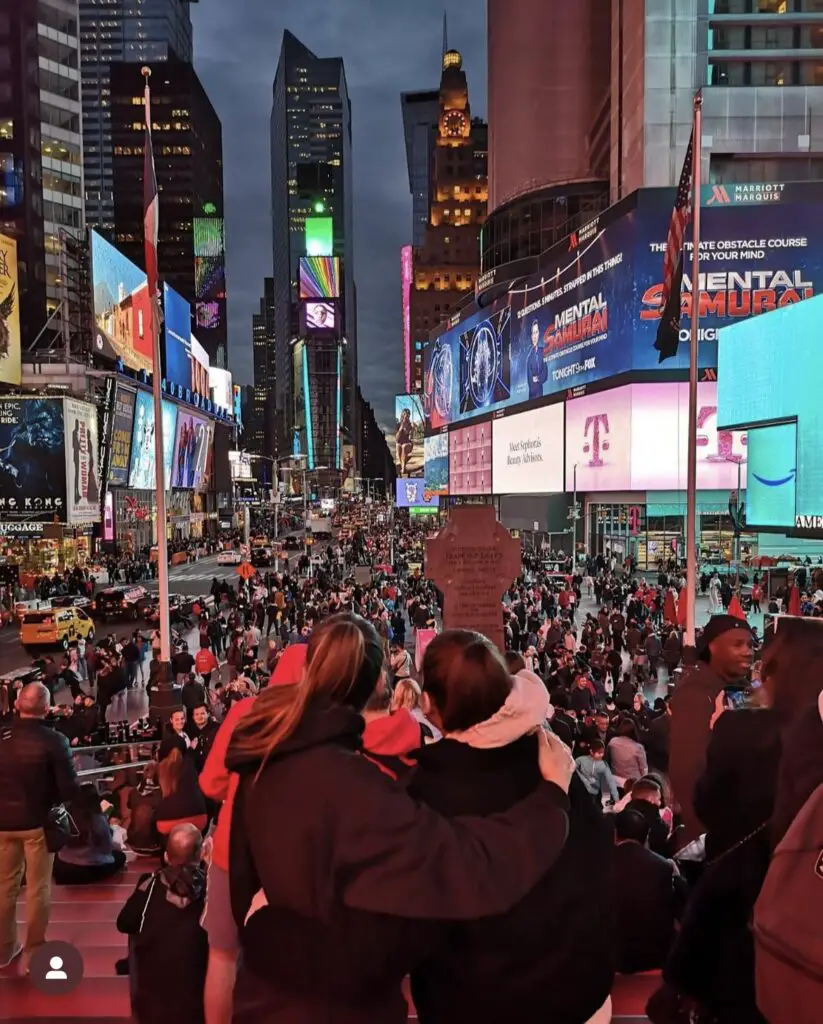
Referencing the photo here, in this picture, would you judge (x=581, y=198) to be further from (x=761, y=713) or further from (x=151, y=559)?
(x=761, y=713)

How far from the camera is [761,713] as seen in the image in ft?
9.43

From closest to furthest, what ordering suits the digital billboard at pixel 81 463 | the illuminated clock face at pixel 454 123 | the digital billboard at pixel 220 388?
1. the digital billboard at pixel 81 463
2. the digital billboard at pixel 220 388
3. the illuminated clock face at pixel 454 123

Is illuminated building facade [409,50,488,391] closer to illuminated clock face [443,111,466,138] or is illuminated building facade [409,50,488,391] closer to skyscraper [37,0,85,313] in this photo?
illuminated clock face [443,111,466,138]

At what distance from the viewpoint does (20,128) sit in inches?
2249

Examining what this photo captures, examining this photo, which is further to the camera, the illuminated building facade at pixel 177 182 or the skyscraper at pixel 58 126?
the illuminated building facade at pixel 177 182

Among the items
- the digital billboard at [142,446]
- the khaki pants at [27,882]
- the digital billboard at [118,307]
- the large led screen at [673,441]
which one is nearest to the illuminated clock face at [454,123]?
the digital billboard at [118,307]

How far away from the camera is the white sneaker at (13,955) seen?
418 centimetres

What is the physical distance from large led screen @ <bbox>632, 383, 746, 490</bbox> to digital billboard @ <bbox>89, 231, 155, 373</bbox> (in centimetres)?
3022

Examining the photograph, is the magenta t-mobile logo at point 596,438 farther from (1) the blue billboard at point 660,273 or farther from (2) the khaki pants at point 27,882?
(2) the khaki pants at point 27,882

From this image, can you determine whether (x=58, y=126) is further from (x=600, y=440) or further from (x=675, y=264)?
(x=675, y=264)

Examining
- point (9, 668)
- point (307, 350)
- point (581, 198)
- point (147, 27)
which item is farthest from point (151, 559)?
point (147, 27)

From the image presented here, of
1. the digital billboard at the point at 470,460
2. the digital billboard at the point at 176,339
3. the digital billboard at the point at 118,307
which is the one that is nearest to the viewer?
the digital billboard at the point at 118,307

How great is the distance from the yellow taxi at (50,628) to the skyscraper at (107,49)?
502 feet

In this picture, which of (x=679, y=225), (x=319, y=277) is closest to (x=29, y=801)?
(x=679, y=225)
